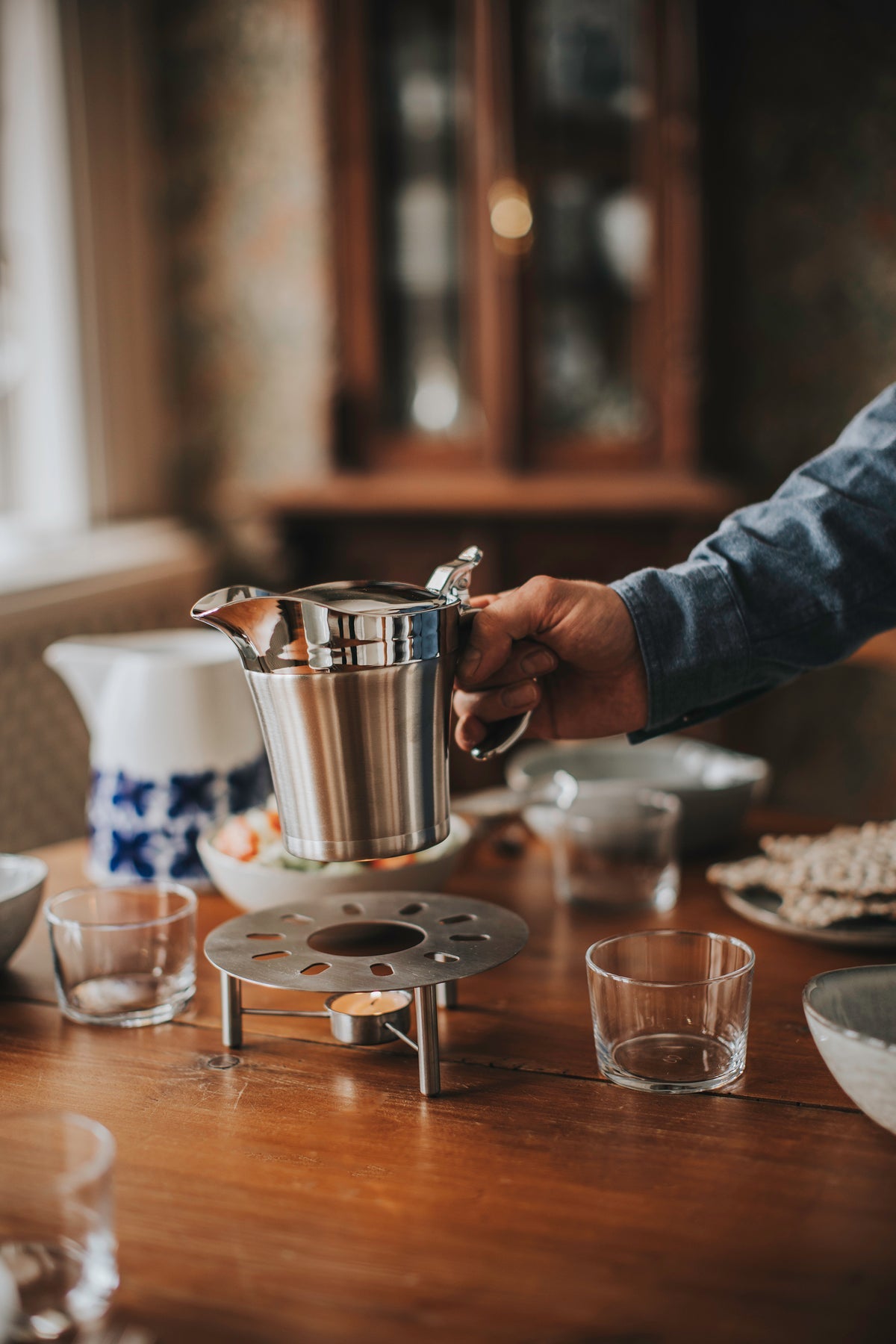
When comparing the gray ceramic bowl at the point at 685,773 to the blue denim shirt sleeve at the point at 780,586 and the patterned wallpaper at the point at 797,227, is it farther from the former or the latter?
the patterned wallpaper at the point at 797,227

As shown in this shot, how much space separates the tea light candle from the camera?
0.88 meters

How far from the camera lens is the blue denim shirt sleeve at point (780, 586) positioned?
3.57 ft

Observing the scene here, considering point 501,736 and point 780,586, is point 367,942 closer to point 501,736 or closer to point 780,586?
point 501,736

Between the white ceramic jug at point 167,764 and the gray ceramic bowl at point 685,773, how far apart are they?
0.36 metres

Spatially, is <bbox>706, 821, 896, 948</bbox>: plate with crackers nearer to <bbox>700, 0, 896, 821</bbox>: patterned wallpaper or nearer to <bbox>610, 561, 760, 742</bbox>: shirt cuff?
<bbox>610, 561, 760, 742</bbox>: shirt cuff

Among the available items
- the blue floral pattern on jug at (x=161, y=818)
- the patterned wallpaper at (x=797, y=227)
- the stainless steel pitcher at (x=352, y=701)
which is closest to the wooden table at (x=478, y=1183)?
the stainless steel pitcher at (x=352, y=701)

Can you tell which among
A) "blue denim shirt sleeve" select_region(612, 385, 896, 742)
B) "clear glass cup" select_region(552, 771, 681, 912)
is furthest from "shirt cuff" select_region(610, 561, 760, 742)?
"clear glass cup" select_region(552, 771, 681, 912)

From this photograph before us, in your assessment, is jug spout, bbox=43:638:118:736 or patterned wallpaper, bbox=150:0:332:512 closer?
jug spout, bbox=43:638:118:736

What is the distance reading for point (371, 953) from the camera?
39.4 inches

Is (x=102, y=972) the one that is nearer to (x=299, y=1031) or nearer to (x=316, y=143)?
(x=299, y=1031)

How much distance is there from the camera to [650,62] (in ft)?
8.61

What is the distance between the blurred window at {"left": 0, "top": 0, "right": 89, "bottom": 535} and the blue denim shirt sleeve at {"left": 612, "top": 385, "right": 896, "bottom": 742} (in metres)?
2.19

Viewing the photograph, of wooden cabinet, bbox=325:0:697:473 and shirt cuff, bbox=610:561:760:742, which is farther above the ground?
wooden cabinet, bbox=325:0:697:473

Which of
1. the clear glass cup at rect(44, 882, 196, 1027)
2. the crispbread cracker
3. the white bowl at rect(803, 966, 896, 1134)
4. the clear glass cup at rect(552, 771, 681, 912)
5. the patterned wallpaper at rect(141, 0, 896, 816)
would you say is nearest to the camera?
the white bowl at rect(803, 966, 896, 1134)
